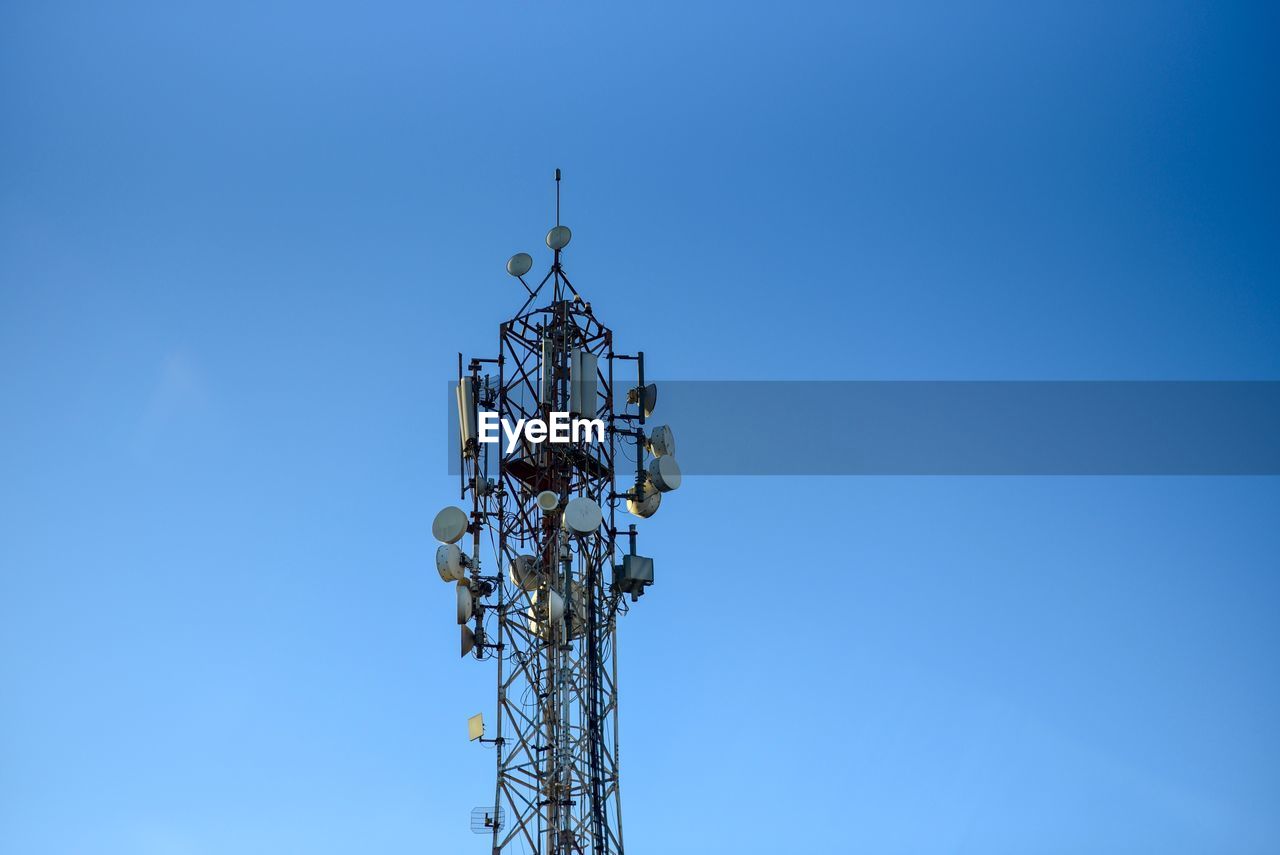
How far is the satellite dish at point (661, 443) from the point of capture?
45875mm

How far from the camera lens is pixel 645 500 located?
148ft

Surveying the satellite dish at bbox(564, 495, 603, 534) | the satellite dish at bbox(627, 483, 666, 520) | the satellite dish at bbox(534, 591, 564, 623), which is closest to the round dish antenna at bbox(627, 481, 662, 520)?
the satellite dish at bbox(627, 483, 666, 520)

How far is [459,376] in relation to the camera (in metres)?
46.1

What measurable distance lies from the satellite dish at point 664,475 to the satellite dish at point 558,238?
574 centimetres

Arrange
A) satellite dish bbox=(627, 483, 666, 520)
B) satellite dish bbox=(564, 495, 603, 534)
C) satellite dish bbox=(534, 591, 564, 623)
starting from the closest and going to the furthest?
1. satellite dish bbox=(534, 591, 564, 623)
2. satellite dish bbox=(564, 495, 603, 534)
3. satellite dish bbox=(627, 483, 666, 520)

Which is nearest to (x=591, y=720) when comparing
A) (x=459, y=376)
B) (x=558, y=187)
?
(x=459, y=376)

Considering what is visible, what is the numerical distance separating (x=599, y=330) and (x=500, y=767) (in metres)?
10.6

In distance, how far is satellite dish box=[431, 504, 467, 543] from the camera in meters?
44.5

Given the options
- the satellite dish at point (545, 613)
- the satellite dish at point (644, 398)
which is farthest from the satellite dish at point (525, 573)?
the satellite dish at point (644, 398)

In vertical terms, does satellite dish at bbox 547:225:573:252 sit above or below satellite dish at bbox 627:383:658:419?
above

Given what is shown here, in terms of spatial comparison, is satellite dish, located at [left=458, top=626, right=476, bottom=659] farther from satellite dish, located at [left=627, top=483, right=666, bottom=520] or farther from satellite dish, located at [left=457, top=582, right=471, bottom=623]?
satellite dish, located at [left=627, top=483, right=666, bottom=520]

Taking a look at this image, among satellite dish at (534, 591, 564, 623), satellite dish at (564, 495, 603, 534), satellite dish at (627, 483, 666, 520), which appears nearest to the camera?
satellite dish at (534, 591, 564, 623)

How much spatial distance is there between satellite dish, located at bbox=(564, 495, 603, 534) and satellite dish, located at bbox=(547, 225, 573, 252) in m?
6.58

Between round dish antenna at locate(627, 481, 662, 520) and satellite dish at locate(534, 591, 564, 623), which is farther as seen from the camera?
round dish antenna at locate(627, 481, 662, 520)
